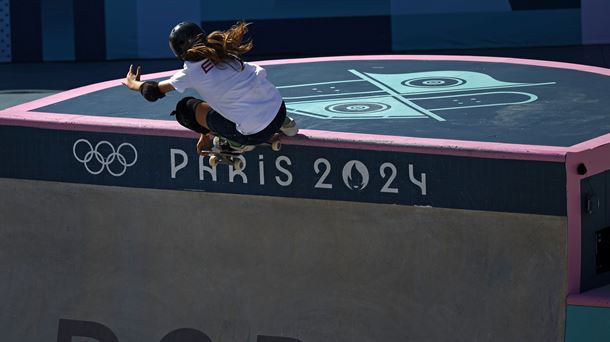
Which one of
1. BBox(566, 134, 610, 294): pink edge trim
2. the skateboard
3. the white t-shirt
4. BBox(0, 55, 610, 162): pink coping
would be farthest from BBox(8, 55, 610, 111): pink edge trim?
BBox(566, 134, 610, 294): pink edge trim

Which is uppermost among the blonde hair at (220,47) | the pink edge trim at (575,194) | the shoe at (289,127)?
the blonde hair at (220,47)

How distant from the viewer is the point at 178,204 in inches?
A: 319

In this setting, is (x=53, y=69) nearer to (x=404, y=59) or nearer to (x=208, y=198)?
(x=404, y=59)

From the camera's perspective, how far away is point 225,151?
25.0ft

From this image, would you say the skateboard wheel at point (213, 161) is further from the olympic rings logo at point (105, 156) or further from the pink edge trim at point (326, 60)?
the pink edge trim at point (326, 60)

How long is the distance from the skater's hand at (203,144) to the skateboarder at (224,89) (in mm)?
45

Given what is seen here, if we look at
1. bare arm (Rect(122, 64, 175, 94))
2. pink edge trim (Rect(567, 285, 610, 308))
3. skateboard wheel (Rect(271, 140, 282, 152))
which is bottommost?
pink edge trim (Rect(567, 285, 610, 308))

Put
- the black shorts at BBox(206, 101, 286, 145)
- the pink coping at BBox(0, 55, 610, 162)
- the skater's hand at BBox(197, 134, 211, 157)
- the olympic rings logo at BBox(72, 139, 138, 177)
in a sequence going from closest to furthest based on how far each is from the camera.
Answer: the pink coping at BBox(0, 55, 610, 162), the black shorts at BBox(206, 101, 286, 145), the skater's hand at BBox(197, 134, 211, 157), the olympic rings logo at BBox(72, 139, 138, 177)

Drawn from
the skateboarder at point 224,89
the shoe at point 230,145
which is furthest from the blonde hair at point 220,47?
the shoe at point 230,145

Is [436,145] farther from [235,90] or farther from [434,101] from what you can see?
[434,101]

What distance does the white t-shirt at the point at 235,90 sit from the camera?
23.9ft

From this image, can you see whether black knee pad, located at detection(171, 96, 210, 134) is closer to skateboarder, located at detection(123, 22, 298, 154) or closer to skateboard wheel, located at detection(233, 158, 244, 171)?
skateboarder, located at detection(123, 22, 298, 154)

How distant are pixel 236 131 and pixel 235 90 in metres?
0.28

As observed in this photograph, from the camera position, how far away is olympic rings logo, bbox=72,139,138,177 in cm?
814
